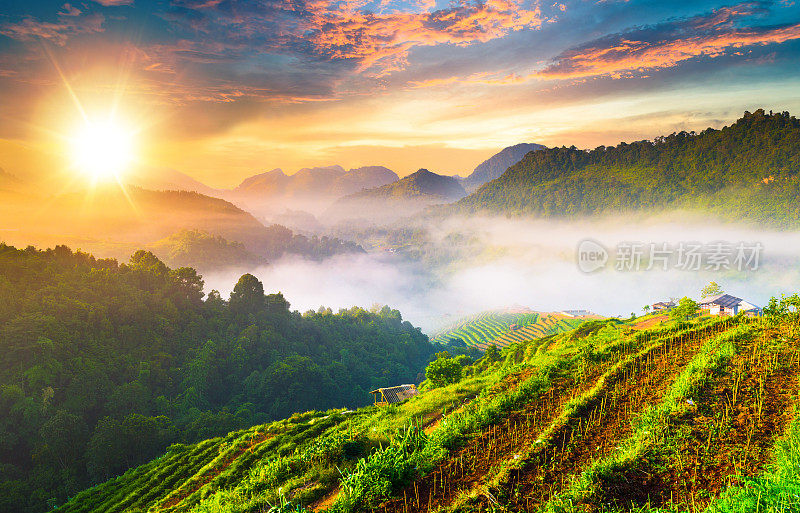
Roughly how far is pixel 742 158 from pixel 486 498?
257 metres

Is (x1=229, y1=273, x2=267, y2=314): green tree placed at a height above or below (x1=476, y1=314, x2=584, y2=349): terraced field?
above

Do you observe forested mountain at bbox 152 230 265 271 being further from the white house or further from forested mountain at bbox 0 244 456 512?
the white house

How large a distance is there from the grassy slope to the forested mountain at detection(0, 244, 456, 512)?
35.6m

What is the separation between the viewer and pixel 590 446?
7789 millimetres

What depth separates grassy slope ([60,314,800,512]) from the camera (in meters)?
6.34

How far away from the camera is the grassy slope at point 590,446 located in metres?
6.34

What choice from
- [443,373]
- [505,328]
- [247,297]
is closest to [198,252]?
[247,297]

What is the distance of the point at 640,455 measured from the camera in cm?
707

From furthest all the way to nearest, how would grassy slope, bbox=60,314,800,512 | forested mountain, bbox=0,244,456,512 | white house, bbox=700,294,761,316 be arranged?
white house, bbox=700,294,761,316 < forested mountain, bbox=0,244,456,512 < grassy slope, bbox=60,314,800,512

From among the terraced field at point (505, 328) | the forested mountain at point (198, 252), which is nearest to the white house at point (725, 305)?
the terraced field at point (505, 328)

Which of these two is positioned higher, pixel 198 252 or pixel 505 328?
pixel 198 252

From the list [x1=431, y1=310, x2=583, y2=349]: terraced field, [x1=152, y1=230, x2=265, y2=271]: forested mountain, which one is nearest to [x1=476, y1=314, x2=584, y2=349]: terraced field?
[x1=431, y1=310, x2=583, y2=349]: terraced field

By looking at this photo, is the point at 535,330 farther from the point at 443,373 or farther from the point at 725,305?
the point at 443,373

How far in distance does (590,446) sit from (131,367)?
62.9 meters
